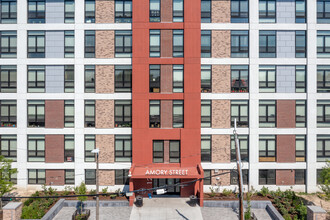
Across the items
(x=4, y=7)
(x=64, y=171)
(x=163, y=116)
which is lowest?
(x=64, y=171)

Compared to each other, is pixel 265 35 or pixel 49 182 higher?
pixel 265 35

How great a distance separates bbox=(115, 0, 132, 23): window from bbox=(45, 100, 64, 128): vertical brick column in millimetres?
10360

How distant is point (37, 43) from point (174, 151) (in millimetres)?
17390

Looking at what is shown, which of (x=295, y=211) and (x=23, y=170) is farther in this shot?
(x=23, y=170)

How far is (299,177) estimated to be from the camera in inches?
953

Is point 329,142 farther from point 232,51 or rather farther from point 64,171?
point 64,171

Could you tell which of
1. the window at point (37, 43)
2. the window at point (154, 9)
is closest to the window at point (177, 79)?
the window at point (154, 9)

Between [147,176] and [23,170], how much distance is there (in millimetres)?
12811

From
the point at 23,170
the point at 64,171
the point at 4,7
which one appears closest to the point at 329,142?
the point at 64,171

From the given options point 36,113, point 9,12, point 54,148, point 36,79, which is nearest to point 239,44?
point 36,79

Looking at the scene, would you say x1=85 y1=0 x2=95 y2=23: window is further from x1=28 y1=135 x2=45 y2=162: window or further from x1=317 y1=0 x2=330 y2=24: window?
x1=317 y1=0 x2=330 y2=24: window

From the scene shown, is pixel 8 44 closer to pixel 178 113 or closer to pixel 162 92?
pixel 162 92

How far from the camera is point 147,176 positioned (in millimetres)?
21797

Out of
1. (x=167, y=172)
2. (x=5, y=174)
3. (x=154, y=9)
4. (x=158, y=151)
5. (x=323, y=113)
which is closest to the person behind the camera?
(x=167, y=172)
